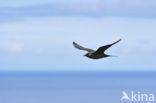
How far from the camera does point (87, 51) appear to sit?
17.2 metres

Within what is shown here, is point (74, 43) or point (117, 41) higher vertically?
point (117, 41)

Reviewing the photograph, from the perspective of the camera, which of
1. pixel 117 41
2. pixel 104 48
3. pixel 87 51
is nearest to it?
pixel 117 41

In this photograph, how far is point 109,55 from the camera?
1627 cm

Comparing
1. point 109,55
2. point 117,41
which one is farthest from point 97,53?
point 117,41

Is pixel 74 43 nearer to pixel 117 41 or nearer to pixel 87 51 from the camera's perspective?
pixel 87 51

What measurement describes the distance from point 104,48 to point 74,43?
2.81 m

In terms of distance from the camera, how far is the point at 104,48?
15.6m

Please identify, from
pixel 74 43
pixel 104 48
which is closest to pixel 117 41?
pixel 104 48

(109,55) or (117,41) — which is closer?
(117,41)

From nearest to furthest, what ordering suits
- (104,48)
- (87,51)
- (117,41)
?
1. (117,41)
2. (104,48)
3. (87,51)

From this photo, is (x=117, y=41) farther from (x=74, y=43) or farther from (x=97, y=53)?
(x=74, y=43)

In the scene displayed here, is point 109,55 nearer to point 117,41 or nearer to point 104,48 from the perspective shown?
point 104,48

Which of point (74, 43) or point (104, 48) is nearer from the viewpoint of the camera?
point (104, 48)

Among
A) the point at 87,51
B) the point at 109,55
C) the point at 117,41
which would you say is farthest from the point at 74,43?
the point at 117,41
